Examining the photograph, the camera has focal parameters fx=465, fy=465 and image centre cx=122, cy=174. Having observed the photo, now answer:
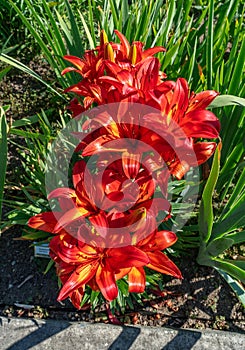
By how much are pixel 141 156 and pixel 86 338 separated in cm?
70

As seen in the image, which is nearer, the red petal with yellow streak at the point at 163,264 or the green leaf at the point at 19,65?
the red petal with yellow streak at the point at 163,264

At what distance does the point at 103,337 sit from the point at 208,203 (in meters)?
0.58

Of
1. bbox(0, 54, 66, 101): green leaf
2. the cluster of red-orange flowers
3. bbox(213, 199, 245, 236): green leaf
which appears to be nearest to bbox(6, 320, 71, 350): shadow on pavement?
the cluster of red-orange flowers

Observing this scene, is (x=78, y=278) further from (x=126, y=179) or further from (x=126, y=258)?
(x=126, y=179)

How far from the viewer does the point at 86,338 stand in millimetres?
1463

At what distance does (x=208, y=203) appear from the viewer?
1196mm

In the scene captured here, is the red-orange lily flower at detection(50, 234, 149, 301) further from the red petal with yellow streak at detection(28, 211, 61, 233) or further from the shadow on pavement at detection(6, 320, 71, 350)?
the shadow on pavement at detection(6, 320, 71, 350)

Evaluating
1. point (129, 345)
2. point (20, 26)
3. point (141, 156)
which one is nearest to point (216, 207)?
point (129, 345)

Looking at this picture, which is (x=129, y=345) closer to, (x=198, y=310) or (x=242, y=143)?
(x=198, y=310)

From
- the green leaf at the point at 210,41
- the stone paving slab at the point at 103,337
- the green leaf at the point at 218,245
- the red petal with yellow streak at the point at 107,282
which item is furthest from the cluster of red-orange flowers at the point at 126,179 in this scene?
the stone paving slab at the point at 103,337

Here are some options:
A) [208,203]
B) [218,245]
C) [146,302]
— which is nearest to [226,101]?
[208,203]

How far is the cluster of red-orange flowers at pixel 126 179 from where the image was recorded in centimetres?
102

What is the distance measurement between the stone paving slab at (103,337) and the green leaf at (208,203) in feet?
1.15

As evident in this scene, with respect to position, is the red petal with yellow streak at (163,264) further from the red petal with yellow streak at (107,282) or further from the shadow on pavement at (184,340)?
the shadow on pavement at (184,340)
